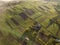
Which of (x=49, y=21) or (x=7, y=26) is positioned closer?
(x=7, y=26)

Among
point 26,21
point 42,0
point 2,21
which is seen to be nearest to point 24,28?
point 26,21

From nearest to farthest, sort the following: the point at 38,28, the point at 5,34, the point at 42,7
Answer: the point at 5,34, the point at 38,28, the point at 42,7

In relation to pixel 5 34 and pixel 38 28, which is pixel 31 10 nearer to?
pixel 38 28

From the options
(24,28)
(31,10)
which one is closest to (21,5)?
(31,10)

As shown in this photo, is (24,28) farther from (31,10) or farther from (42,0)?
(42,0)

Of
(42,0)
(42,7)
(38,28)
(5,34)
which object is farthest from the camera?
(42,0)

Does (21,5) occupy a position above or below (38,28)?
above
